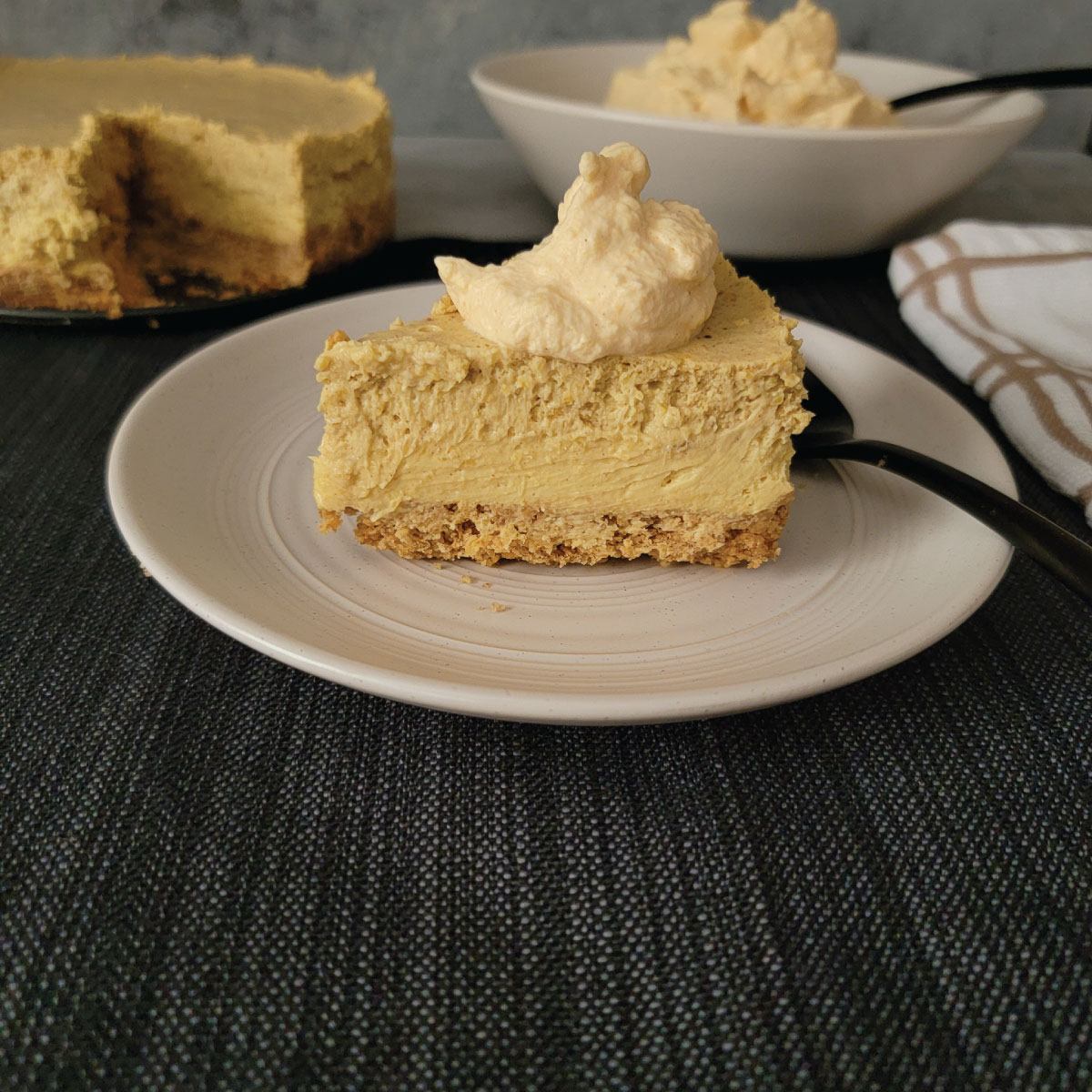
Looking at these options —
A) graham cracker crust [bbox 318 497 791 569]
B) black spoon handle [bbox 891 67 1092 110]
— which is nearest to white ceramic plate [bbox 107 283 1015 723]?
graham cracker crust [bbox 318 497 791 569]

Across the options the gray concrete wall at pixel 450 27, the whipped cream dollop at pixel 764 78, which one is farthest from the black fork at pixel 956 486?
the gray concrete wall at pixel 450 27

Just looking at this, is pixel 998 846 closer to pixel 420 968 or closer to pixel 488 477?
pixel 420 968

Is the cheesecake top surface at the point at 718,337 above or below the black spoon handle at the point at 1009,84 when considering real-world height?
below

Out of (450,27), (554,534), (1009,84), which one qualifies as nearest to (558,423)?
(554,534)

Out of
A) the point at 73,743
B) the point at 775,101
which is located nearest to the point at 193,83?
the point at 775,101

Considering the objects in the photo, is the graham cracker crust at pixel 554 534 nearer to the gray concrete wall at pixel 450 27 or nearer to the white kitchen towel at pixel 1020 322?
the white kitchen towel at pixel 1020 322

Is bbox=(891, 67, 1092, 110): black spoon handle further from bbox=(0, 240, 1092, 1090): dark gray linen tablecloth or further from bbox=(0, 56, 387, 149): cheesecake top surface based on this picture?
bbox=(0, 240, 1092, 1090): dark gray linen tablecloth

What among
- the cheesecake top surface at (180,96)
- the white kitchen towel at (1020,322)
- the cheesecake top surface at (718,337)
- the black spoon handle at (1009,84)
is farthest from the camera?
the black spoon handle at (1009,84)

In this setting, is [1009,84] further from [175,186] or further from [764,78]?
[175,186]
